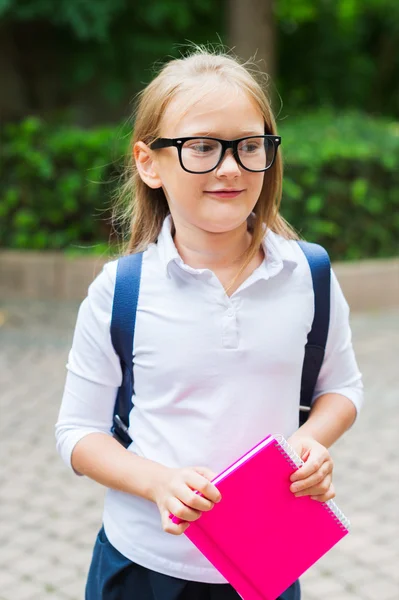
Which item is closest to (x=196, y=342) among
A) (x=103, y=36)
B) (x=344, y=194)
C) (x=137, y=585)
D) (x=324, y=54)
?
(x=137, y=585)

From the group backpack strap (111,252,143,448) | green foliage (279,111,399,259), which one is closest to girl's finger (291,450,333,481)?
backpack strap (111,252,143,448)

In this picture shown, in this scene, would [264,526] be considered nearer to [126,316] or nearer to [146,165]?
[126,316]

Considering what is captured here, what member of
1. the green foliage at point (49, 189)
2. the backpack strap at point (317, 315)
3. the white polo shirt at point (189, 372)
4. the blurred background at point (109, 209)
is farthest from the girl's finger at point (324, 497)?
the green foliage at point (49, 189)

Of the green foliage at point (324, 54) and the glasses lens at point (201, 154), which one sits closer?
the glasses lens at point (201, 154)

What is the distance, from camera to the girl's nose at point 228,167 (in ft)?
5.56

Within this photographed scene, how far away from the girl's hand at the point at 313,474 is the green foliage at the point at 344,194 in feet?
20.4

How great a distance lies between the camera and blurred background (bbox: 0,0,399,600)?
3.91m

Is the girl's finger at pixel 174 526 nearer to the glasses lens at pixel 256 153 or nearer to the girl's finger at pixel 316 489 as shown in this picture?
the girl's finger at pixel 316 489

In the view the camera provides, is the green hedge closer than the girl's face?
No

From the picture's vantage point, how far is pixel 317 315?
1.86 meters

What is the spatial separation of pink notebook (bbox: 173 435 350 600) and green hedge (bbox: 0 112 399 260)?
6.30m

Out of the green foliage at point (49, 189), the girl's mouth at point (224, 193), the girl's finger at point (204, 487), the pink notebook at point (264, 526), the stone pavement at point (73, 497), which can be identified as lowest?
the stone pavement at point (73, 497)

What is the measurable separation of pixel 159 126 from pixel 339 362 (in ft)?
2.07

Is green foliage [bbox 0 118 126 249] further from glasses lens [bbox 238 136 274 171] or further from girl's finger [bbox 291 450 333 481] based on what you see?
girl's finger [bbox 291 450 333 481]
